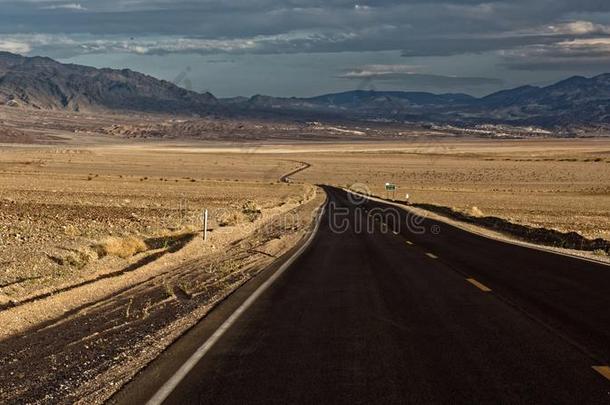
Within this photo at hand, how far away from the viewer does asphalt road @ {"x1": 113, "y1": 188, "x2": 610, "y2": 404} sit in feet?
21.8

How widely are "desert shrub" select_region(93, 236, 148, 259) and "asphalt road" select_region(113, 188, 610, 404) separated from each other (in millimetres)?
5624

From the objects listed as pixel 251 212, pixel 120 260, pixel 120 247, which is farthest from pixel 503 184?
pixel 120 260

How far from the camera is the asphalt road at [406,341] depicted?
6.64 metres

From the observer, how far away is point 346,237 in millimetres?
26016

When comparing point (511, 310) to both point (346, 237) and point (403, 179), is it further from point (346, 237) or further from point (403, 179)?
point (403, 179)

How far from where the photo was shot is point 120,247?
65.0 feet

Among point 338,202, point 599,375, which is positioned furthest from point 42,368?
point 338,202

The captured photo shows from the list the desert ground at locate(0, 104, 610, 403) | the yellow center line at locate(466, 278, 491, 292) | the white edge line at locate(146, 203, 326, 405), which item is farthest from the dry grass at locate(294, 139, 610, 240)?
the white edge line at locate(146, 203, 326, 405)

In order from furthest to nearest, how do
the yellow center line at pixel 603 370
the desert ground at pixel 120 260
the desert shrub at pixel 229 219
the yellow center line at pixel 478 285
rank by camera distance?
the desert shrub at pixel 229 219, the yellow center line at pixel 478 285, the desert ground at pixel 120 260, the yellow center line at pixel 603 370

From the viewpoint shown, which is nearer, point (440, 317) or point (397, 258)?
point (440, 317)

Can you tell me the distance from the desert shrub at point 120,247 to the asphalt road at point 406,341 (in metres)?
5.62

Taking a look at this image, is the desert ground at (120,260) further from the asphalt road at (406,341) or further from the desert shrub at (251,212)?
the asphalt road at (406,341)

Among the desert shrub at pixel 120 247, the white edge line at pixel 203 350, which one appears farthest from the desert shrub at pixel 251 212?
the white edge line at pixel 203 350

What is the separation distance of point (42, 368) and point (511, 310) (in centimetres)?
631
